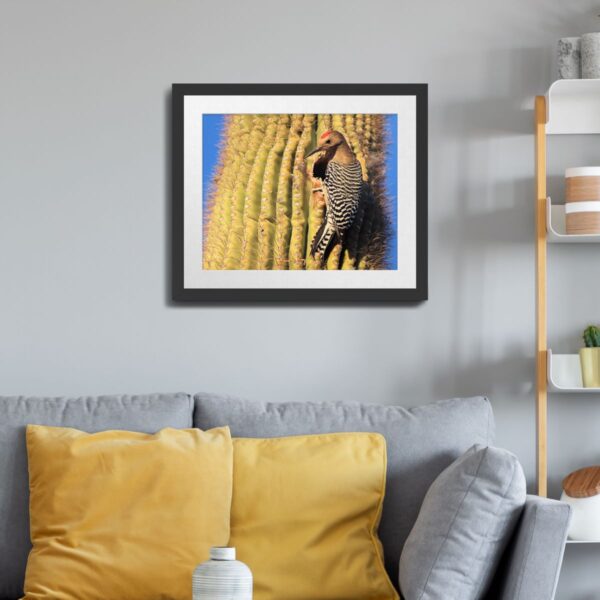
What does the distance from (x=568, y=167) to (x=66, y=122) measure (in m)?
1.59

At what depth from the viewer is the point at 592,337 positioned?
2852 mm

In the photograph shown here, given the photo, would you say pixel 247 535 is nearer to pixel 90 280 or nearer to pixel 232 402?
pixel 232 402

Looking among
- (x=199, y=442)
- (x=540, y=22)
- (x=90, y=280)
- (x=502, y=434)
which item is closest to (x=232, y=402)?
(x=199, y=442)

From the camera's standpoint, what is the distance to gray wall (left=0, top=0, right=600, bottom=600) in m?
2.98

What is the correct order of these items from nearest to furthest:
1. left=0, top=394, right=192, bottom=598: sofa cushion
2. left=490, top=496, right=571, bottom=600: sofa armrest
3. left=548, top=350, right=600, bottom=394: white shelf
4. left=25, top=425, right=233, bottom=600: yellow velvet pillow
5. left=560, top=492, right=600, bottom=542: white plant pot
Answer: left=490, top=496, right=571, bottom=600: sofa armrest < left=25, top=425, right=233, bottom=600: yellow velvet pillow < left=0, top=394, right=192, bottom=598: sofa cushion < left=560, top=492, right=600, bottom=542: white plant pot < left=548, top=350, right=600, bottom=394: white shelf

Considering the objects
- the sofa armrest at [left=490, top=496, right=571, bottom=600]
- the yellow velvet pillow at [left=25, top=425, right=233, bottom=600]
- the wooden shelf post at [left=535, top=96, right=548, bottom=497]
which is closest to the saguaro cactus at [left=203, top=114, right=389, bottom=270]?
the wooden shelf post at [left=535, top=96, right=548, bottom=497]

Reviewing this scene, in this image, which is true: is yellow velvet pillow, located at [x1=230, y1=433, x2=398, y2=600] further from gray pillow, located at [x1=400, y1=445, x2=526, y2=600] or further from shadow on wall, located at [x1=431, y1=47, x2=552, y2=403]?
shadow on wall, located at [x1=431, y1=47, x2=552, y2=403]

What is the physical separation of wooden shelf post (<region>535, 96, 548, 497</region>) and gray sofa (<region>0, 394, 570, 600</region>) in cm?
30

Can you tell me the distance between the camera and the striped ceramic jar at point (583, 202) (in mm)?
2779

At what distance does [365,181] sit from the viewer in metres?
2.98

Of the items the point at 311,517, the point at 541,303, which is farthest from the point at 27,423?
the point at 541,303

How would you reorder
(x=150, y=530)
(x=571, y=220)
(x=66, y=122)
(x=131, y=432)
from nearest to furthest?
(x=150, y=530) < (x=131, y=432) < (x=571, y=220) < (x=66, y=122)

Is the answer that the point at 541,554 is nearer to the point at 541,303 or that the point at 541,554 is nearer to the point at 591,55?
the point at 541,303

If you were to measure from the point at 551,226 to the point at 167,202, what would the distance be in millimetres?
1190
